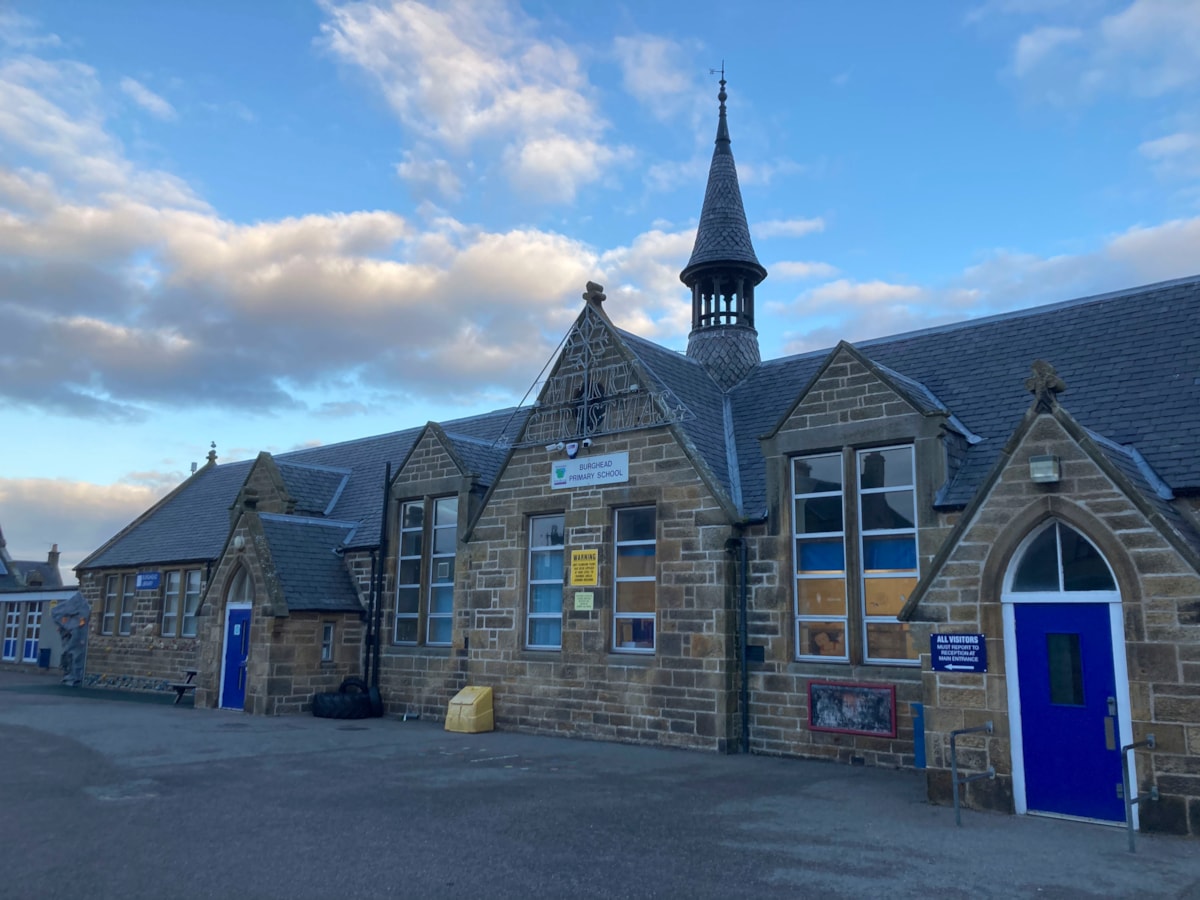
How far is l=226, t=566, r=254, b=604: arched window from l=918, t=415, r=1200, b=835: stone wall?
15258 millimetres

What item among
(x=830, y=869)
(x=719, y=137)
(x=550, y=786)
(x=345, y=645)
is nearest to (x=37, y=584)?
(x=345, y=645)

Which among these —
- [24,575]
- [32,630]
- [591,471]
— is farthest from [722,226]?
[24,575]

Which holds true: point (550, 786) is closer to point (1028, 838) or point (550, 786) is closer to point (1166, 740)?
point (1028, 838)

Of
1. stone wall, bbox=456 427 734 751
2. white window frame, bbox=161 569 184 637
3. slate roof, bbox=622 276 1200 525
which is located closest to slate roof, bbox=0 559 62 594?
white window frame, bbox=161 569 184 637

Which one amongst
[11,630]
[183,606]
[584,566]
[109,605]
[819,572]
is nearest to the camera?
[819,572]

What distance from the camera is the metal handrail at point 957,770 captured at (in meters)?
9.06

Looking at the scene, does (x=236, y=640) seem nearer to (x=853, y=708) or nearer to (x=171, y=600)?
(x=171, y=600)

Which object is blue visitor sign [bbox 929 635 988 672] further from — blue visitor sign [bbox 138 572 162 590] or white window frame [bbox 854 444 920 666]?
blue visitor sign [bbox 138 572 162 590]

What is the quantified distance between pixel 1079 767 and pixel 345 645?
1534 centimetres

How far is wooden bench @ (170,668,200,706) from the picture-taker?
71.5ft

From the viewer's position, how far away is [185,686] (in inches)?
861

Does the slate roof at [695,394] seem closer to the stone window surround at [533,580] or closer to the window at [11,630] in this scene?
the stone window surround at [533,580]

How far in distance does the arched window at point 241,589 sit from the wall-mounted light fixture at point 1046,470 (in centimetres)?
1649

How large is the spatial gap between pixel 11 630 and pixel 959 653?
39168 mm
